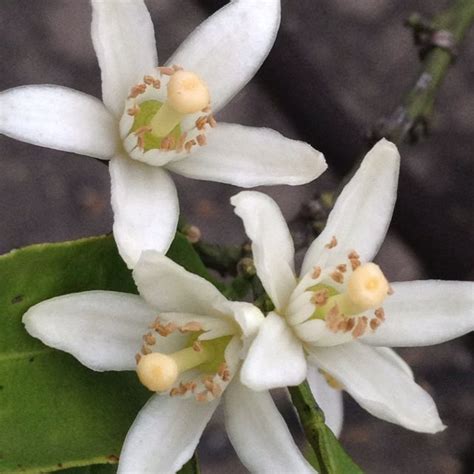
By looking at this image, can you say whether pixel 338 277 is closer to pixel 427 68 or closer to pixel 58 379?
pixel 58 379

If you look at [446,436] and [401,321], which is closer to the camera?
[401,321]

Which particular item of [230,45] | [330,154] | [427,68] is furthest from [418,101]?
[330,154]

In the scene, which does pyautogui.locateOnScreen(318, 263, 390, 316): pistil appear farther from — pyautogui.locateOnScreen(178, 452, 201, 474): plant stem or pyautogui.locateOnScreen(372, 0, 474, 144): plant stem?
pyautogui.locateOnScreen(372, 0, 474, 144): plant stem

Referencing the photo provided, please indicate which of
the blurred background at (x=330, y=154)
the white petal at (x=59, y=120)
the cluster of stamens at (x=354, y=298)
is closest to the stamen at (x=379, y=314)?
the cluster of stamens at (x=354, y=298)

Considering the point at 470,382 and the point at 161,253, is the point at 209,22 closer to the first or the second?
the point at 161,253

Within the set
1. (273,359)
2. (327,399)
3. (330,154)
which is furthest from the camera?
(330,154)

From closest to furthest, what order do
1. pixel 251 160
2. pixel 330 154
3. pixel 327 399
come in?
pixel 251 160 < pixel 327 399 < pixel 330 154

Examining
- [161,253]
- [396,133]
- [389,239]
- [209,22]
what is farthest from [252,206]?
[389,239]
